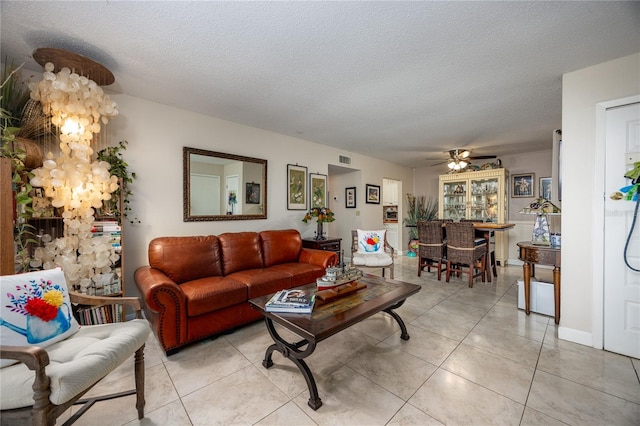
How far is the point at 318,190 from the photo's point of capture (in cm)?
457

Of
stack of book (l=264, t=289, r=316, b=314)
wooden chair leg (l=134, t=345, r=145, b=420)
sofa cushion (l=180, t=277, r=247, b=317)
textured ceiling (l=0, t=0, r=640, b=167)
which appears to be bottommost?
wooden chair leg (l=134, t=345, r=145, b=420)

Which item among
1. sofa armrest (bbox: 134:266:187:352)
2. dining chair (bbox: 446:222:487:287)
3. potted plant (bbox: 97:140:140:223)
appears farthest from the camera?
dining chair (bbox: 446:222:487:287)

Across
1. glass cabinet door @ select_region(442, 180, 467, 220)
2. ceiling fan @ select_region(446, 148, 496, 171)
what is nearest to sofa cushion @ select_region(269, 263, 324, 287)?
ceiling fan @ select_region(446, 148, 496, 171)

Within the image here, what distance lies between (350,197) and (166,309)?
431cm

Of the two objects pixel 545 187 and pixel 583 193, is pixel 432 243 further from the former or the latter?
pixel 545 187

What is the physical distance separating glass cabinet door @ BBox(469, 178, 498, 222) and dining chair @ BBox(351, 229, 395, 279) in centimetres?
294

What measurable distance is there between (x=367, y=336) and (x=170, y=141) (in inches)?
121

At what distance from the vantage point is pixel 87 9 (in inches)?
58.8

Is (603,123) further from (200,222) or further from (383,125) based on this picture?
(200,222)

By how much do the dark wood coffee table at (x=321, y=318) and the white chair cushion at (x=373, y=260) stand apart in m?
1.31

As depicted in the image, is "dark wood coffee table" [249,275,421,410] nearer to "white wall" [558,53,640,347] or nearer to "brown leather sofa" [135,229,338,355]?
"brown leather sofa" [135,229,338,355]

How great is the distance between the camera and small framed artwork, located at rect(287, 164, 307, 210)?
4.09 meters

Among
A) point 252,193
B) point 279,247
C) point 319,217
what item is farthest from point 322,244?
point 252,193

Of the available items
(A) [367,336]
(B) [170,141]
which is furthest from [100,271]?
(A) [367,336]
